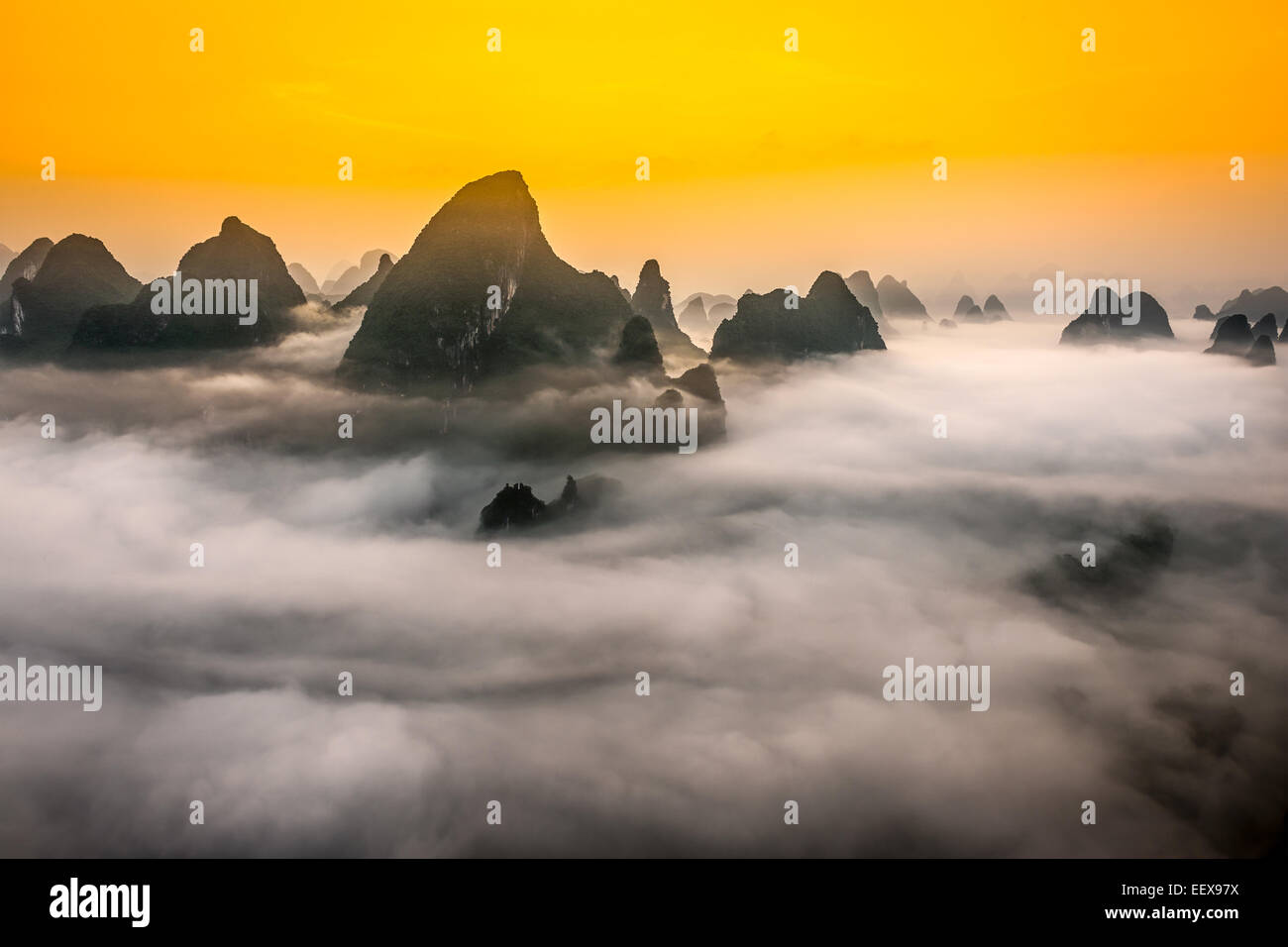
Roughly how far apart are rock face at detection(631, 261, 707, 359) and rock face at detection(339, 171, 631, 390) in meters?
20.0

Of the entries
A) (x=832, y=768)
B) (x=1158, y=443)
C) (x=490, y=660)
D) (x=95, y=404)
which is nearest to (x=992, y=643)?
(x=832, y=768)

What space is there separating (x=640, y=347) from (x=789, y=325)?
3725cm

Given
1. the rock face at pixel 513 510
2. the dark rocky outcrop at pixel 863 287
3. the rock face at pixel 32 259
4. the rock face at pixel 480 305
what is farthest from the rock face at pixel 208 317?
the dark rocky outcrop at pixel 863 287

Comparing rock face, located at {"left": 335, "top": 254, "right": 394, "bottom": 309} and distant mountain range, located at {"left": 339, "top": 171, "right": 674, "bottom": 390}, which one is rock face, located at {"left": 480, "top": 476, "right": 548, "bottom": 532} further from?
rock face, located at {"left": 335, "top": 254, "right": 394, "bottom": 309}

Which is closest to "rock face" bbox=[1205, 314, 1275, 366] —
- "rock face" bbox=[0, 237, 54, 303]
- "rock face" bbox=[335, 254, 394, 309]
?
"rock face" bbox=[335, 254, 394, 309]

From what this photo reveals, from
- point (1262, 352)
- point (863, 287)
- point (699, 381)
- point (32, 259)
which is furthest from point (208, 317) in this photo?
point (1262, 352)

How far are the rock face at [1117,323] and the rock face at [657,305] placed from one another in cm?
10646

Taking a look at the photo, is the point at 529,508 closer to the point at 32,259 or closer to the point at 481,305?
the point at 481,305

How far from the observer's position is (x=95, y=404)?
111625mm

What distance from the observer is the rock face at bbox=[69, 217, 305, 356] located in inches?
4082

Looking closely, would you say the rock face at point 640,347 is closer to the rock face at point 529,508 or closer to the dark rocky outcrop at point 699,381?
the dark rocky outcrop at point 699,381

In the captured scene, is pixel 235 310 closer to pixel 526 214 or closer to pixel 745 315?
pixel 526 214

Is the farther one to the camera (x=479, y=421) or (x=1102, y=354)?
(x=1102, y=354)

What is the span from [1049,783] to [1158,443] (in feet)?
390
